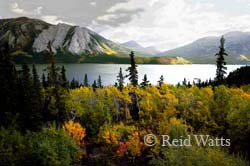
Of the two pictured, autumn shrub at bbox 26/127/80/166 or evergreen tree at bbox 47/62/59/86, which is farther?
evergreen tree at bbox 47/62/59/86

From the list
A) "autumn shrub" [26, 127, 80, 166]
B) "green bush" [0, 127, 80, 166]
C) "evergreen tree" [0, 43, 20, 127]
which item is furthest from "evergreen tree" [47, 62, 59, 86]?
"green bush" [0, 127, 80, 166]

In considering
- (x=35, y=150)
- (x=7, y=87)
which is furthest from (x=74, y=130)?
(x=35, y=150)

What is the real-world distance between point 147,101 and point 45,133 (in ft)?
94.6

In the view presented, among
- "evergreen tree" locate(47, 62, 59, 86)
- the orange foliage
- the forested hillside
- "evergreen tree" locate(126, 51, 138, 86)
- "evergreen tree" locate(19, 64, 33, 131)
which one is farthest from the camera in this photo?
"evergreen tree" locate(126, 51, 138, 86)

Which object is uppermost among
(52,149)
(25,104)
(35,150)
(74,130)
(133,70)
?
(133,70)

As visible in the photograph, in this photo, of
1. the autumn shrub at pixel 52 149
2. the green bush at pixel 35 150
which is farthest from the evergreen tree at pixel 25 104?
the green bush at pixel 35 150

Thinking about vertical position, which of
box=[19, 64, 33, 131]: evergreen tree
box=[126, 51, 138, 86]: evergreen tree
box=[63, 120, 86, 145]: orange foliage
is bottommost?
box=[63, 120, 86, 145]: orange foliage

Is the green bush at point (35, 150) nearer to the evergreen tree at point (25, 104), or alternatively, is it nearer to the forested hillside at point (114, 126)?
the forested hillside at point (114, 126)

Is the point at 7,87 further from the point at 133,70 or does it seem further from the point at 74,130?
the point at 133,70

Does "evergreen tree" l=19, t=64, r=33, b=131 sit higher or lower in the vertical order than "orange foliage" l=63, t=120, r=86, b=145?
higher

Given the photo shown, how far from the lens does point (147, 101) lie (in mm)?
71500

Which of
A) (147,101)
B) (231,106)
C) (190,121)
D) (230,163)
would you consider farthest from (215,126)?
(230,163)

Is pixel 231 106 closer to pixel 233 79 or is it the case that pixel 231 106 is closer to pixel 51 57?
pixel 51 57

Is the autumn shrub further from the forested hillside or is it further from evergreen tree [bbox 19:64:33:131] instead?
evergreen tree [bbox 19:64:33:131]
